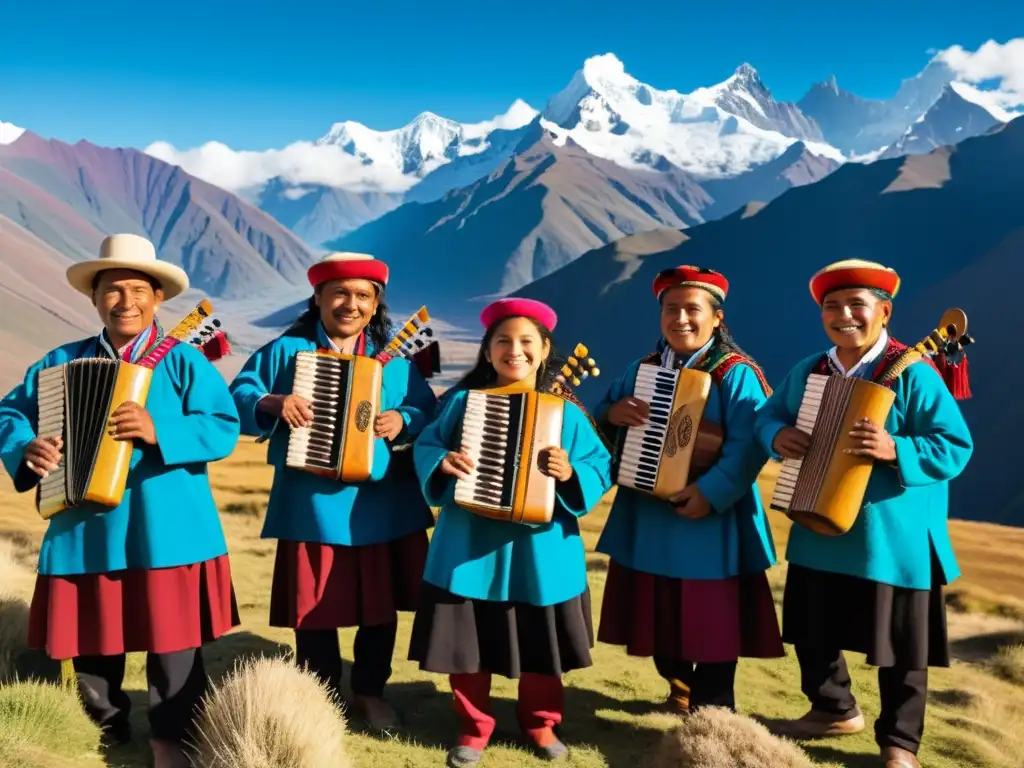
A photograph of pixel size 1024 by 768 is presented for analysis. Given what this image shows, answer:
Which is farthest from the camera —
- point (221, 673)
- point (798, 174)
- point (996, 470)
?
point (798, 174)

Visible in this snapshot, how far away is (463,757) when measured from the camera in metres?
4.00

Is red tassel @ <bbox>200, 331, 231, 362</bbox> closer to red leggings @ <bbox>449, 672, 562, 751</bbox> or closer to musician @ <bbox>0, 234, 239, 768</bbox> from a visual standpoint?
musician @ <bbox>0, 234, 239, 768</bbox>

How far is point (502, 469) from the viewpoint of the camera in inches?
149

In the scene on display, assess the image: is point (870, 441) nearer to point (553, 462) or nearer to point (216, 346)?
point (553, 462)

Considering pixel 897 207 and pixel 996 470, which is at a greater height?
pixel 897 207

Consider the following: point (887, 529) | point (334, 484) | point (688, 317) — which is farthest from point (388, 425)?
point (887, 529)

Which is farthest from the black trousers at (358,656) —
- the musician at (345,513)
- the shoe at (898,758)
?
the shoe at (898,758)

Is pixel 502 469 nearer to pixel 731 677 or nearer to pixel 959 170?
pixel 731 677

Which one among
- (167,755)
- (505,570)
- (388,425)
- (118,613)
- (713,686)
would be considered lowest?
(167,755)

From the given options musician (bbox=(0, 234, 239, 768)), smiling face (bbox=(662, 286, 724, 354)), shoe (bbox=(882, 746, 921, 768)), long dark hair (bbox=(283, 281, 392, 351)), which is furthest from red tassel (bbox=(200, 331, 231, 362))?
shoe (bbox=(882, 746, 921, 768))

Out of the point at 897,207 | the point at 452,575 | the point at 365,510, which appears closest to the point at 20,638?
the point at 365,510

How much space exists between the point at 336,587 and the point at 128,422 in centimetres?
135

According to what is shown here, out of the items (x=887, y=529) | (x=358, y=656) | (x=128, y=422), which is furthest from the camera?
(x=358, y=656)

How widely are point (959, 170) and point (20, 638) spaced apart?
259 feet
